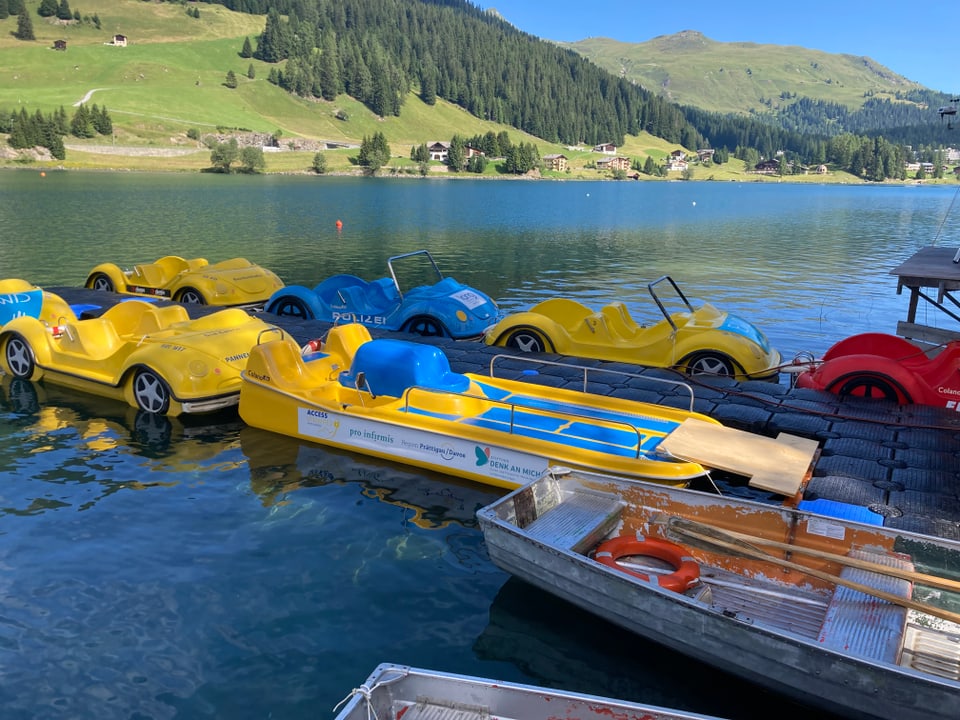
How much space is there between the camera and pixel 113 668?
22.0ft

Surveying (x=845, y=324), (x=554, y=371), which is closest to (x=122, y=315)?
(x=554, y=371)

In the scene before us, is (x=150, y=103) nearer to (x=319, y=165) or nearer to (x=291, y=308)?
(x=319, y=165)

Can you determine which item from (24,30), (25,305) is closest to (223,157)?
(24,30)

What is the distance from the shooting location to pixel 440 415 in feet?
36.9

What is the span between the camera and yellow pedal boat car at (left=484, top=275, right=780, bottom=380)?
574 inches

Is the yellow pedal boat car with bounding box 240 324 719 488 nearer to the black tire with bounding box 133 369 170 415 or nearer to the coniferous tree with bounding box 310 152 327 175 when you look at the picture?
the black tire with bounding box 133 369 170 415

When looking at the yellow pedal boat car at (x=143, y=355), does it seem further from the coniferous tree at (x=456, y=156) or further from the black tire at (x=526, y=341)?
the coniferous tree at (x=456, y=156)

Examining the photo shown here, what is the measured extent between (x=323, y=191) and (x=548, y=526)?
92.2m

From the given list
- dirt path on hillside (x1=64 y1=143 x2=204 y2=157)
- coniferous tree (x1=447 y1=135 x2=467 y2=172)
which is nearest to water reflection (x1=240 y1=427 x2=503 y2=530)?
dirt path on hillside (x1=64 y1=143 x2=204 y2=157)

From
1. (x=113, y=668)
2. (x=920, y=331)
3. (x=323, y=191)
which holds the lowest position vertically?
(x=113, y=668)

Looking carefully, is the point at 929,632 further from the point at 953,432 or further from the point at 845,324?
the point at 845,324

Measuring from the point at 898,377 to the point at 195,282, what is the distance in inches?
763

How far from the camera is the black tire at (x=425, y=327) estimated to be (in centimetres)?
1830

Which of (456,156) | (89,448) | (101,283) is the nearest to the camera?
(89,448)
